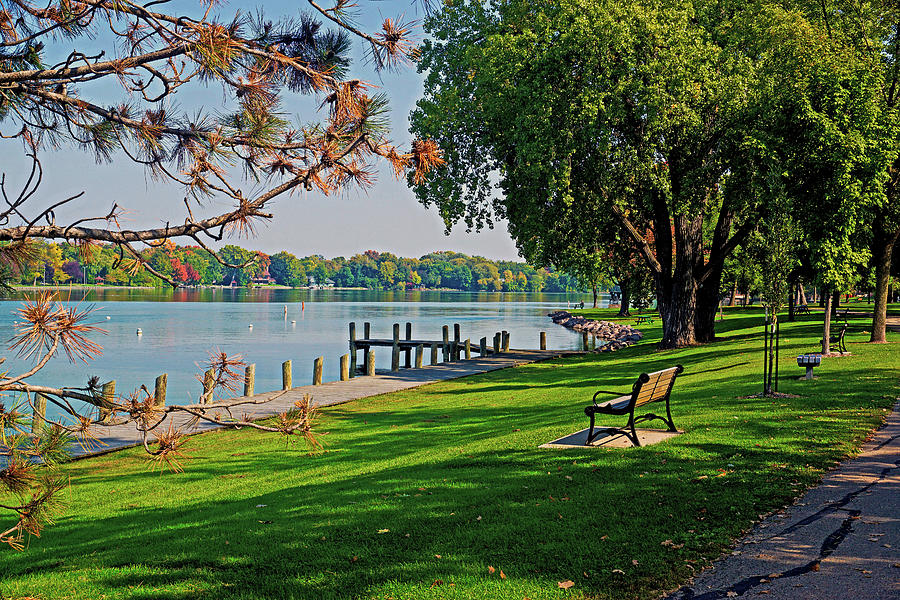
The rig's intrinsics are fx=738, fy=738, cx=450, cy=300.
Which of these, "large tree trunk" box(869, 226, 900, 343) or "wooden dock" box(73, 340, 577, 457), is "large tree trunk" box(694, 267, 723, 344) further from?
"wooden dock" box(73, 340, 577, 457)

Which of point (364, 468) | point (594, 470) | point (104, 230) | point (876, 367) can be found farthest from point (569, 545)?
point (876, 367)

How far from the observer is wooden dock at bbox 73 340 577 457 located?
1531cm

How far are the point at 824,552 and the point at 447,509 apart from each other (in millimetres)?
3330

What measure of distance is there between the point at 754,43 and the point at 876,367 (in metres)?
13.5

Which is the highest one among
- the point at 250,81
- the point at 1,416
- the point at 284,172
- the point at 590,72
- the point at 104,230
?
the point at 590,72

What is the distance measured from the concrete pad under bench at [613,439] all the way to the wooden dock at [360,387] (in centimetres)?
546

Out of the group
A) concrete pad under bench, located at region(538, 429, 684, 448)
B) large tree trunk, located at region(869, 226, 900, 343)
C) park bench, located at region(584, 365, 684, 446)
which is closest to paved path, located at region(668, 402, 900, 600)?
park bench, located at region(584, 365, 684, 446)

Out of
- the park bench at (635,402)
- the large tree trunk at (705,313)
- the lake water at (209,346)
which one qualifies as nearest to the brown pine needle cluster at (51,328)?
the park bench at (635,402)

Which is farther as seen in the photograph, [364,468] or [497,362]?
[497,362]

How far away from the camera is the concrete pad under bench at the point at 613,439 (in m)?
9.73

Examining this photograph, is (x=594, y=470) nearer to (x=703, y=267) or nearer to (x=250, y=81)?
(x=250, y=81)

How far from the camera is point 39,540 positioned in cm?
814

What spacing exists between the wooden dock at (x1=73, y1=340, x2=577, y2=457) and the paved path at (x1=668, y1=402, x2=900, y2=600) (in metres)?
9.23

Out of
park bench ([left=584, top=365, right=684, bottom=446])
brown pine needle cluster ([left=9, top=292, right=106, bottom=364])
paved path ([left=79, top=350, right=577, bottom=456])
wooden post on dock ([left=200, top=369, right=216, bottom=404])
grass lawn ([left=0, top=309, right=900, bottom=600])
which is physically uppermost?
brown pine needle cluster ([left=9, top=292, right=106, bottom=364])
